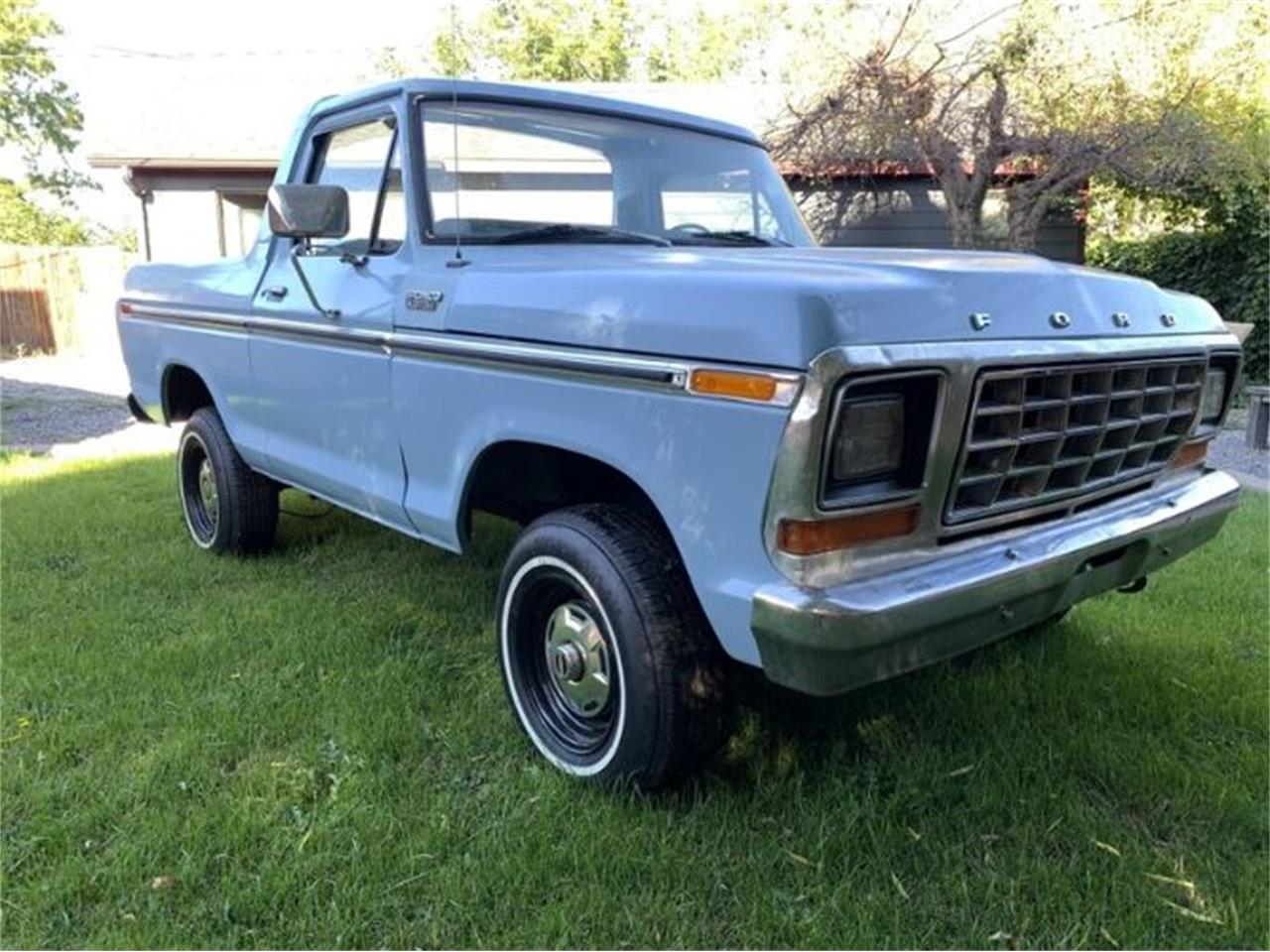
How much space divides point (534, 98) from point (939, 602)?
8.19 ft

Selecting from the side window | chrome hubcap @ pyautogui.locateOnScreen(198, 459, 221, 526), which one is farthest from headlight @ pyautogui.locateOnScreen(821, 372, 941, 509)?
chrome hubcap @ pyautogui.locateOnScreen(198, 459, 221, 526)

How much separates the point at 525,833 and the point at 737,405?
124 centimetres

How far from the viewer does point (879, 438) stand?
2.29 metres

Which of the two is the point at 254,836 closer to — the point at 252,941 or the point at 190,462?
the point at 252,941

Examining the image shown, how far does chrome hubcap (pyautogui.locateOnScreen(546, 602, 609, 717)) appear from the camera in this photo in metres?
2.85

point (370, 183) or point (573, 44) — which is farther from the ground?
point (573, 44)

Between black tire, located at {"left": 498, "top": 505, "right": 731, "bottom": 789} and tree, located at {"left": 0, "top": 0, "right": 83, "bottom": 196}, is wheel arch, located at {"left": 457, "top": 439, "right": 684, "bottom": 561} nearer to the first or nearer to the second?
black tire, located at {"left": 498, "top": 505, "right": 731, "bottom": 789}

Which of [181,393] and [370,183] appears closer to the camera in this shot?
[370,183]

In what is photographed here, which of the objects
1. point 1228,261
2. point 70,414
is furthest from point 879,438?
point 1228,261

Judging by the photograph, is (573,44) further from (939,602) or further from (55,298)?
(939,602)

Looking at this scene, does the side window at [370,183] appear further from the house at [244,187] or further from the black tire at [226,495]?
the house at [244,187]

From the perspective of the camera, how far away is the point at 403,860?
2539mm

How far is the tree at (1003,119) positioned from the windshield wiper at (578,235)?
8867 mm

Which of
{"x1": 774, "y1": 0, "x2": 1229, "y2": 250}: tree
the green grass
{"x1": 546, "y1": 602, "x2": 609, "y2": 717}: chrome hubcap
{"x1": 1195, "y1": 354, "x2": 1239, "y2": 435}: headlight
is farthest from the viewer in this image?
{"x1": 774, "y1": 0, "x2": 1229, "y2": 250}: tree
